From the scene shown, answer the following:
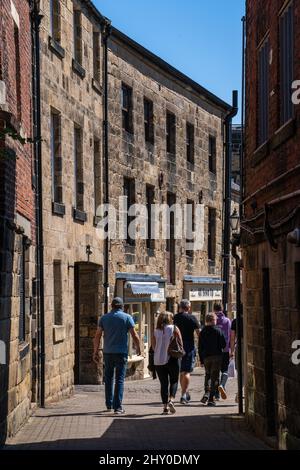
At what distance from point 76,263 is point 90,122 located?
125 inches

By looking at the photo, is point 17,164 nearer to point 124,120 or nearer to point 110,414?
point 110,414

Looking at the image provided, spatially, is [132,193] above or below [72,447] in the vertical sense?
above

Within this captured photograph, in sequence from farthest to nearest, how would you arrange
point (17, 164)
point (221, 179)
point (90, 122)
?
point (221, 179)
point (90, 122)
point (17, 164)

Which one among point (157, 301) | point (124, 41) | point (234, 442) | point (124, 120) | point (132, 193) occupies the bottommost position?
point (234, 442)

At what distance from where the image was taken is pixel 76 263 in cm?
2550

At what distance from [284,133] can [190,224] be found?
73.1 feet

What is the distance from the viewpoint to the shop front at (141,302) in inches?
1102

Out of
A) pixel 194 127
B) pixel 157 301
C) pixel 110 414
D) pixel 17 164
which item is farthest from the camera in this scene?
pixel 194 127

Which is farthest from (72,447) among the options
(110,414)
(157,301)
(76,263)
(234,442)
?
(157,301)

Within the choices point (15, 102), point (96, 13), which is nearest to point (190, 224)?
point (96, 13)

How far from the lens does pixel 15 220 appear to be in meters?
14.8

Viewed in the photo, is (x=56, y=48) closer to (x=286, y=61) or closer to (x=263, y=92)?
(x=263, y=92)

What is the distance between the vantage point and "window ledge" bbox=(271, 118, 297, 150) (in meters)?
12.7

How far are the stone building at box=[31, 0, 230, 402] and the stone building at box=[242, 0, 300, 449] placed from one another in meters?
5.47
